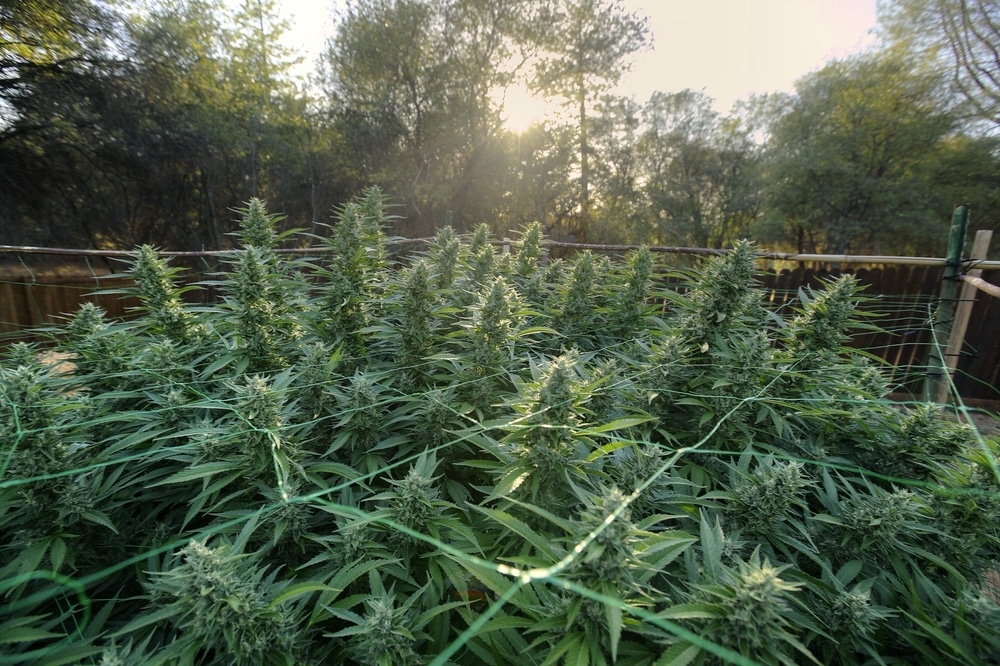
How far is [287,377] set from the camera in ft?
4.20

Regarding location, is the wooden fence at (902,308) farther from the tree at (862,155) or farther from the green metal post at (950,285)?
the tree at (862,155)

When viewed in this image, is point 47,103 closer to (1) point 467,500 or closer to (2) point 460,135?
(2) point 460,135

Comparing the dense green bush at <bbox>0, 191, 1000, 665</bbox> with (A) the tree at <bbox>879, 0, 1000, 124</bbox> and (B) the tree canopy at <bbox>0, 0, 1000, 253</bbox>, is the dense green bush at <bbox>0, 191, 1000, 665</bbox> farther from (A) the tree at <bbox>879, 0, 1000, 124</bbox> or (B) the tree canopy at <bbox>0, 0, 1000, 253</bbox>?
(A) the tree at <bbox>879, 0, 1000, 124</bbox>

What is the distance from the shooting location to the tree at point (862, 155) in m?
11.0

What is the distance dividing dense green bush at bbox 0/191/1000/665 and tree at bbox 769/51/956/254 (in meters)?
14.0

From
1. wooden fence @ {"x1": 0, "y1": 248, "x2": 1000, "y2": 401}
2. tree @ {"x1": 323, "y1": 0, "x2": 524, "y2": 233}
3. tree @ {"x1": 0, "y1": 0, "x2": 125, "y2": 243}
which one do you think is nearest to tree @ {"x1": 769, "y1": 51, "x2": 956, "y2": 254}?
wooden fence @ {"x1": 0, "y1": 248, "x2": 1000, "y2": 401}

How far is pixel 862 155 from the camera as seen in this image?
11.8 metres

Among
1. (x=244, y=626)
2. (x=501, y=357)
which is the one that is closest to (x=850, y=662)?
(x=501, y=357)

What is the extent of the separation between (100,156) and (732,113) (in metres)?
17.7

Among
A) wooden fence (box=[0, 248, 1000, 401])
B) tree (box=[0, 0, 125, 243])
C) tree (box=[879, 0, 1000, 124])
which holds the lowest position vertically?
wooden fence (box=[0, 248, 1000, 401])

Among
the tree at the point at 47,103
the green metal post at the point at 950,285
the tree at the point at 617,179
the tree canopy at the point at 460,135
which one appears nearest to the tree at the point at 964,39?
the tree canopy at the point at 460,135

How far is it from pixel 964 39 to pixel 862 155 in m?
2.92

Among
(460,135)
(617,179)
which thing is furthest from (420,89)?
(617,179)

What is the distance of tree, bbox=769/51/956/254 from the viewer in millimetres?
11047
